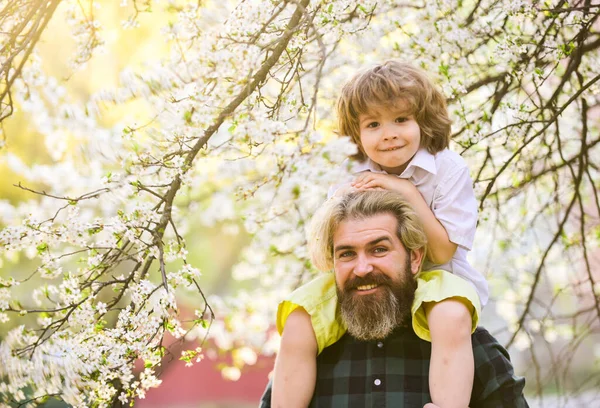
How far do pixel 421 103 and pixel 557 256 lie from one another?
5.22 m

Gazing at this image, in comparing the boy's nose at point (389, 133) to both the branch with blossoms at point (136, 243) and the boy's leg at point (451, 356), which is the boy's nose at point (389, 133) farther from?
the boy's leg at point (451, 356)

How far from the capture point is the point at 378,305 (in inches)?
99.8

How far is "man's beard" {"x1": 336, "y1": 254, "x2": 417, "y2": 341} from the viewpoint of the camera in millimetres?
2545

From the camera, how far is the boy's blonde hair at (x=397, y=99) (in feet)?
9.24

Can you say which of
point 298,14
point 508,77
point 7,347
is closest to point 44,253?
point 7,347

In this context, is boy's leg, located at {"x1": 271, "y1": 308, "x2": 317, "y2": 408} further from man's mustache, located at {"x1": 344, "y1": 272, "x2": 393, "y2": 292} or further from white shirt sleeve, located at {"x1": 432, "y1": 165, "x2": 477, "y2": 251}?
white shirt sleeve, located at {"x1": 432, "y1": 165, "x2": 477, "y2": 251}

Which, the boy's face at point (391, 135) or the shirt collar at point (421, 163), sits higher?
the boy's face at point (391, 135)

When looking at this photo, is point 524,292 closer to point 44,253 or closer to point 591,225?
point 591,225

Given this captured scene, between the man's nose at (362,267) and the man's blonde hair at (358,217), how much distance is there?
14 cm

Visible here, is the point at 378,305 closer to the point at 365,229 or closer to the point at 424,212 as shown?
the point at 365,229

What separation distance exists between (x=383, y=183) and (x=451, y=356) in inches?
27.8

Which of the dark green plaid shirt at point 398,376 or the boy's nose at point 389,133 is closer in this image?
the dark green plaid shirt at point 398,376

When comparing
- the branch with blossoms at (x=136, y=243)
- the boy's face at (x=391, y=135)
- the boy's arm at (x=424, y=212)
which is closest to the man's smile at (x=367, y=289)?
the boy's arm at (x=424, y=212)

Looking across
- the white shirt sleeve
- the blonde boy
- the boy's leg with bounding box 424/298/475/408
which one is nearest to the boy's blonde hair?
the blonde boy
